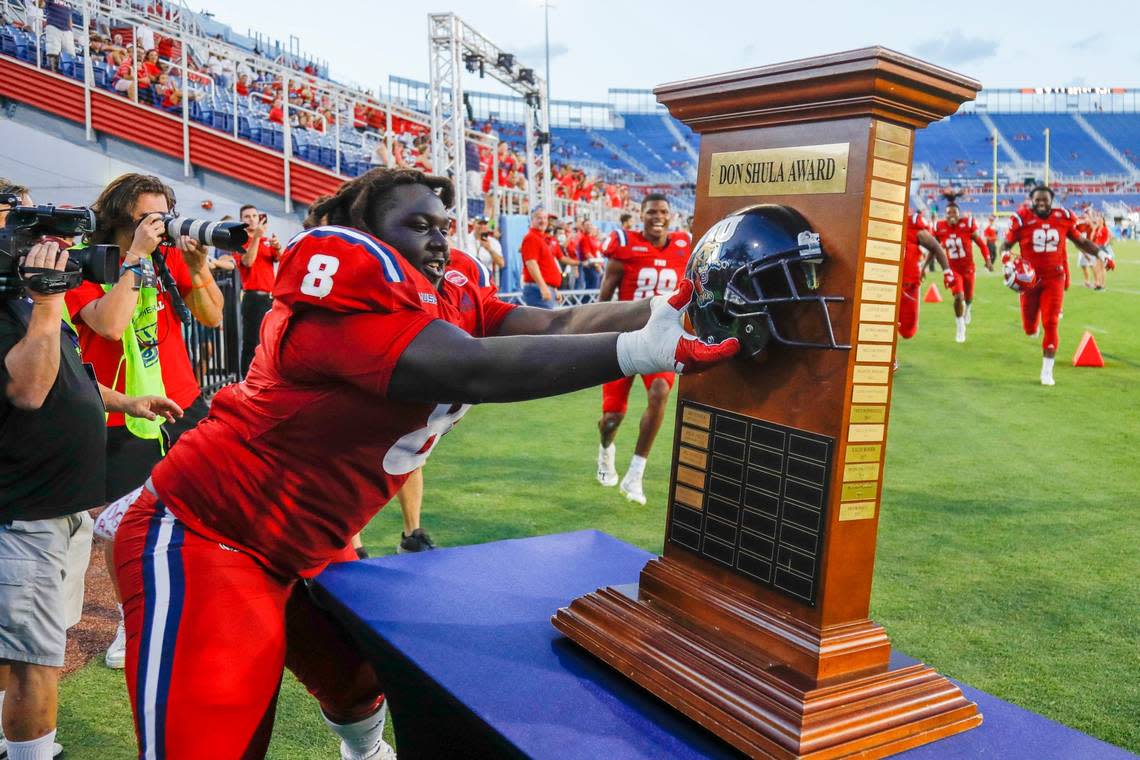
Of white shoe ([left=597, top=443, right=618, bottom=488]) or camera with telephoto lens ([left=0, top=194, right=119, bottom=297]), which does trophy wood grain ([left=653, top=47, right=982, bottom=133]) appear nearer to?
camera with telephoto lens ([left=0, top=194, right=119, bottom=297])

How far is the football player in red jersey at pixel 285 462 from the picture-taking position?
1.39 m

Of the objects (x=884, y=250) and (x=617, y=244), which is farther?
(x=617, y=244)

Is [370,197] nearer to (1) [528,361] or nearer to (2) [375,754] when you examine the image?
(1) [528,361]

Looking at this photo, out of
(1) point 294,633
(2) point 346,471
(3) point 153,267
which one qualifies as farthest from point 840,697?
(3) point 153,267

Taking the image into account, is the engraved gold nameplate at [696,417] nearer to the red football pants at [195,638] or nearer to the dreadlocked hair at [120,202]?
the red football pants at [195,638]

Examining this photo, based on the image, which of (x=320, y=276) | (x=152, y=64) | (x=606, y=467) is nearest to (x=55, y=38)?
(x=152, y=64)

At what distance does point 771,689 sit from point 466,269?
1.13 m

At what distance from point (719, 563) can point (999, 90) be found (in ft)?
231

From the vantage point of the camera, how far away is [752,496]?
4.59ft

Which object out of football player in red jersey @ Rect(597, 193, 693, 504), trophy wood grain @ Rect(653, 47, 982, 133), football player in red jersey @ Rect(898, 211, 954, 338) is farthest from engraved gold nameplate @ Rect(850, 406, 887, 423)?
football player in red jersey @ Rect(898, 211, 954, 338)

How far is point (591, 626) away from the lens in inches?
60.7

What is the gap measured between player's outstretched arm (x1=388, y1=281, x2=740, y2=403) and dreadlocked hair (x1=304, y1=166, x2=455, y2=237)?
46 cm

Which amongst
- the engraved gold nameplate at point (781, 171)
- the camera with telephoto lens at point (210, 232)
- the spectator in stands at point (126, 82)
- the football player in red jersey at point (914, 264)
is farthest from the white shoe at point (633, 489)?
the spectator in stands at point (126, 82)

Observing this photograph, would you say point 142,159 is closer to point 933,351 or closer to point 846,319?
point 933,351
